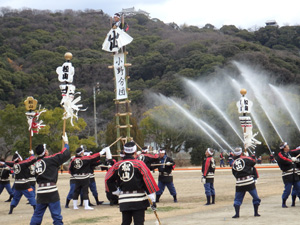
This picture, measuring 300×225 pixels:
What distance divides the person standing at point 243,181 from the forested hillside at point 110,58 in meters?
48.7

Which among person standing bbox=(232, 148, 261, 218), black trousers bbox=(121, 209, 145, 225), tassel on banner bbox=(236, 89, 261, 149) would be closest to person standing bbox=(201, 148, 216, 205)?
tassel on banner bbox=(236, 89, 261, 149)

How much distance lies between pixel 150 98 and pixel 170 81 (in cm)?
527

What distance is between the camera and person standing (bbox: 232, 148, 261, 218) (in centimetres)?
1347

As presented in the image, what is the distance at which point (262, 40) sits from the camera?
94.1 metres

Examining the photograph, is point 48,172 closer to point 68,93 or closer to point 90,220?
point 90,220

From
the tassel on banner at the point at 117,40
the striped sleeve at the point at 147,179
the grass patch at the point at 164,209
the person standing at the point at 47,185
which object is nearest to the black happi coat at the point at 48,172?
the person standing at the point at 47,185

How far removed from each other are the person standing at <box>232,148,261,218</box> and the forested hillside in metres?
48.7

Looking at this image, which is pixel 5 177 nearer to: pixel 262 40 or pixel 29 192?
pixel 29 192

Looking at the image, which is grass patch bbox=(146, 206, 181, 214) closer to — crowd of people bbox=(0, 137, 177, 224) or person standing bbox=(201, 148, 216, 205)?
person standing bbox=(201, 148, 216, 205)

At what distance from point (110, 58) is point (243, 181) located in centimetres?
7357

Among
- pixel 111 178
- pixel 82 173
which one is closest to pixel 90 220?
pixel 82 173

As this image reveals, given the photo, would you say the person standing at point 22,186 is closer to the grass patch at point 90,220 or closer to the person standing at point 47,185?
the grass patch at point 90,220

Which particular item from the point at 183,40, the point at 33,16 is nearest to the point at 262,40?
the point at 183,40

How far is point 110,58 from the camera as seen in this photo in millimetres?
85500
